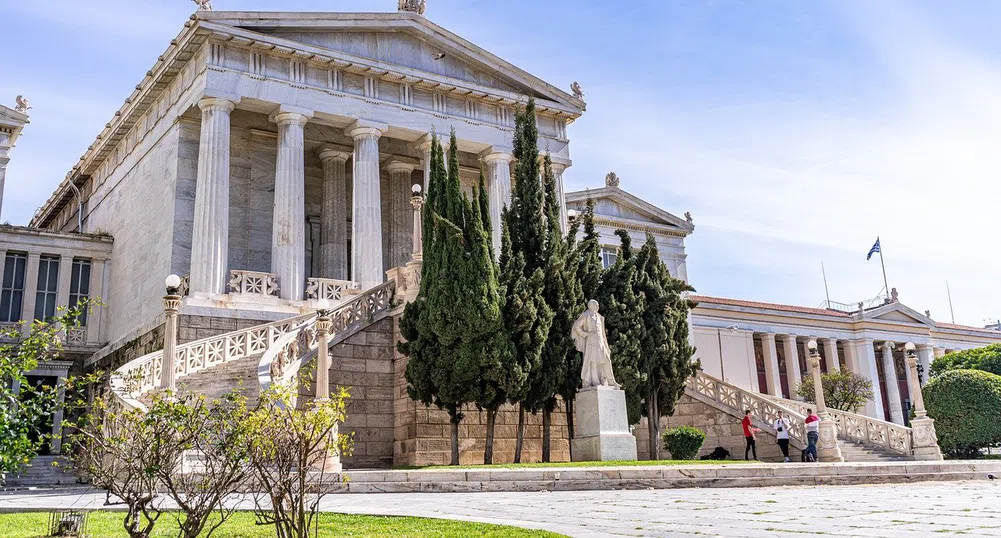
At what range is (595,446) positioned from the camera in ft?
58.0

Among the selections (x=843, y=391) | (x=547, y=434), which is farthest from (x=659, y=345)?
(x=843, y=391)

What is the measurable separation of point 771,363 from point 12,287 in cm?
3717

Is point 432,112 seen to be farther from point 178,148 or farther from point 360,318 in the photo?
point 360,318

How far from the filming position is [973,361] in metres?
42.2

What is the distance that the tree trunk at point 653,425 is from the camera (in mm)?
22656

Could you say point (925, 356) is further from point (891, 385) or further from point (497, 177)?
point (497, 177)

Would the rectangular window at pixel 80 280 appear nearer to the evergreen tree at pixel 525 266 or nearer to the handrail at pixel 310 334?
the handrail at pixel 310 334

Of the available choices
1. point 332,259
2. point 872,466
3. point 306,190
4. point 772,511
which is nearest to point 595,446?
point 872,466

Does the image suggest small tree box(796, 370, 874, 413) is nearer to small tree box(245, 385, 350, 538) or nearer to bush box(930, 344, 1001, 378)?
bush box(930, 344, 1001, 378)

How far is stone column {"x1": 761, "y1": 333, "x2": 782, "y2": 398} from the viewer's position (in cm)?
4869

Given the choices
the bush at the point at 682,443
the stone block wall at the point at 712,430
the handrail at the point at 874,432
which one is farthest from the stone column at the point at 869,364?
the bush at the point at 682,443

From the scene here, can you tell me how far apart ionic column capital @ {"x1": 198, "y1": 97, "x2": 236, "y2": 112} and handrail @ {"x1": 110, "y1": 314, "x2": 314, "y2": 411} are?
28.4 ft

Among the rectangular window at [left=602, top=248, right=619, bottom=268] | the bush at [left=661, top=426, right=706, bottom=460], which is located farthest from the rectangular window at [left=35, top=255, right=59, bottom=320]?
the rectangular window at [left=602, top=248, right=619, bottom=268]

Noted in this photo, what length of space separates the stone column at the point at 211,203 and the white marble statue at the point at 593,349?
11650 millimetres
